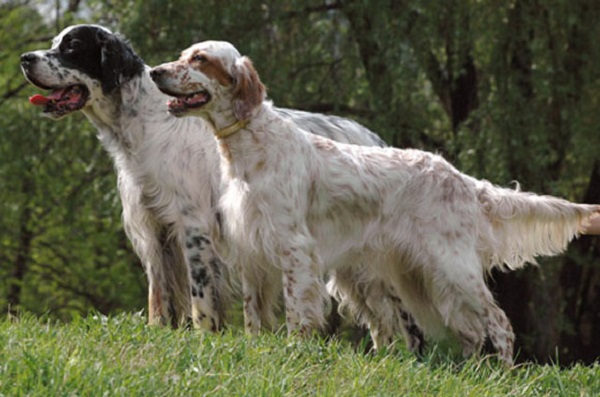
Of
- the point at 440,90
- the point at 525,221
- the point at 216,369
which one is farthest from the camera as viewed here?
the point at 440,90

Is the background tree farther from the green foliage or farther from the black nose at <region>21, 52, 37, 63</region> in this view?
the black nose at <region>21, 52, 37, 63</region>

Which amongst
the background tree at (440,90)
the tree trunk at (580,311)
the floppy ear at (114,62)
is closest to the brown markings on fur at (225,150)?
the floppy ear at (114,62)

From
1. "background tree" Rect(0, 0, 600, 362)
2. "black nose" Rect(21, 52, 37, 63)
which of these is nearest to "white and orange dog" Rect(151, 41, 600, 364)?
"black nose" Rect(21, 52, 37, 63)

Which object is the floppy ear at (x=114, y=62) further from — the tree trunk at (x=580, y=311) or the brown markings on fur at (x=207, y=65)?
the tree trunk at (x=580, y=311)

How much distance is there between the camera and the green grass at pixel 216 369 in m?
4.69

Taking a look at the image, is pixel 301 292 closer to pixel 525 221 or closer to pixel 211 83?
pixel 211 83

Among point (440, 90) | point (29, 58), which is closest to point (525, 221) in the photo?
point (29, 58)

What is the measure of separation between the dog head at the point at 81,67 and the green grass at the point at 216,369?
1768 mm

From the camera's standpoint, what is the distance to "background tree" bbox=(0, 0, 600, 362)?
35.9 ft

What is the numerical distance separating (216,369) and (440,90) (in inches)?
292

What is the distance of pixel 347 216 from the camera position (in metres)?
6.93

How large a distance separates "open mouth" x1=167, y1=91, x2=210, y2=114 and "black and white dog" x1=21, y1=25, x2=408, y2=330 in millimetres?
772

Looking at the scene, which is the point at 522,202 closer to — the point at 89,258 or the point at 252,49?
the point at 252,49

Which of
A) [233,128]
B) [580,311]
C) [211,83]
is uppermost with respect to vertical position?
[211,83]
